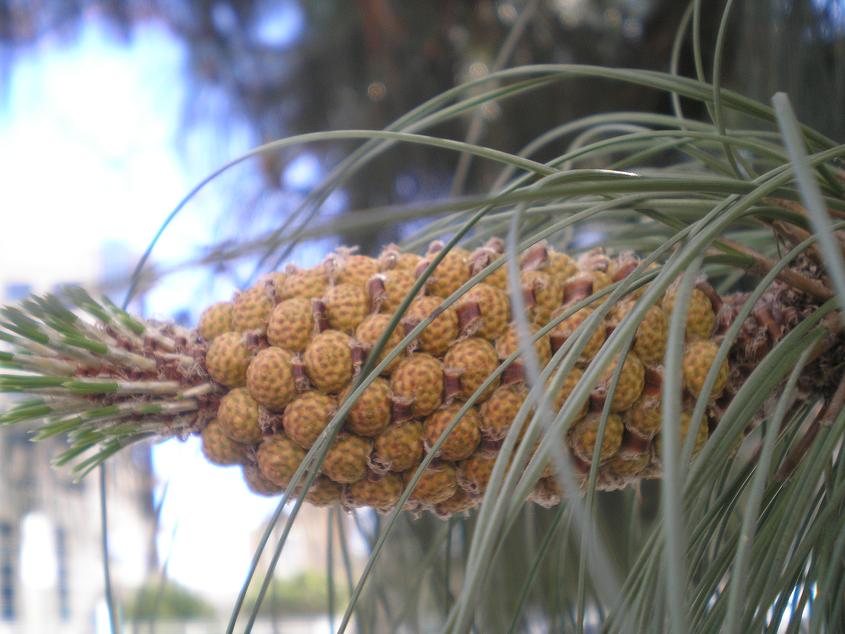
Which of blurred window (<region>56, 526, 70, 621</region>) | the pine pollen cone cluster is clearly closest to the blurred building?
blurred window (<region>56, 526, 70, 621</region>)

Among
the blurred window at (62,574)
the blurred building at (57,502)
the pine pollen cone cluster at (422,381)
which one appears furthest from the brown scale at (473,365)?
the blurred window at (62,574)

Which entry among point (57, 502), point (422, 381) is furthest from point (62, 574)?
point (422, 381)

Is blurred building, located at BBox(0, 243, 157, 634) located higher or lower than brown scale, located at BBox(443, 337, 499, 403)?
higher

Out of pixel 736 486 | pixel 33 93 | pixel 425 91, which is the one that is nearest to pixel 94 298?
pixel 736 486

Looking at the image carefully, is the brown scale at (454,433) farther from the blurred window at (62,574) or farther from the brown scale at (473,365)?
the blurred window at (62,574)

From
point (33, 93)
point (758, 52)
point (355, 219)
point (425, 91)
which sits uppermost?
point (33, 93)

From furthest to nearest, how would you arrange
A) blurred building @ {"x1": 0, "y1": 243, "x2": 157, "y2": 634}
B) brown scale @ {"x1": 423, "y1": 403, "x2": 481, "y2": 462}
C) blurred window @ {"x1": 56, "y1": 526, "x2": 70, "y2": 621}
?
blurred window @ {"x1": 56, "y1": 526, "x2": 70, "y2": 621} < blurred building @ {"x1": 0, "y1": 243, "x2": 157, "y2": 634} < brown scale @ {"x1": 423, "y1": 403, "x2": 481, "y2": 462}

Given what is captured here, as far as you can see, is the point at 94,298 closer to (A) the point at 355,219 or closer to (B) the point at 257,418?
(B) the point at 257,418

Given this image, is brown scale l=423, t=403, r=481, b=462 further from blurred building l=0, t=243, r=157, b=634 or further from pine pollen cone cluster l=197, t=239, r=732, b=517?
blurred building l=0, t=243, r=157, b=634
